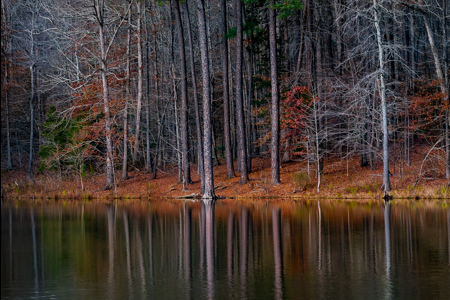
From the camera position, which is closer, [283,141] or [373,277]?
[373,277]

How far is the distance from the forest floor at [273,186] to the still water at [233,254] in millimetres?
4798

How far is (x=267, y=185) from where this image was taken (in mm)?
29469

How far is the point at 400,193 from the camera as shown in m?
25.2

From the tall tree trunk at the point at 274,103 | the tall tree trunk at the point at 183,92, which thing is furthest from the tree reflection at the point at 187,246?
the tall tree trunk at the point at 183,92

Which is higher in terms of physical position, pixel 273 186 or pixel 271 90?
pixel 271 90

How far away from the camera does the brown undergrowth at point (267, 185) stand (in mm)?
26438

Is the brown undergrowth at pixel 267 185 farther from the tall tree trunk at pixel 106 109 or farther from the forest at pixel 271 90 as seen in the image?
the tall tree trunk at pixel 106 109

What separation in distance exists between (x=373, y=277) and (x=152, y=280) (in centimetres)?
420

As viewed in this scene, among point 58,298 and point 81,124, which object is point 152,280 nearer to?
point 58,298

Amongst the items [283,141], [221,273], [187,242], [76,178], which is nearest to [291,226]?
[187,242]

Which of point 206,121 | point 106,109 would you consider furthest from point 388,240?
point 106,109

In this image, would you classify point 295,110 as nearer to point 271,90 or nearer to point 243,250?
point 271,90

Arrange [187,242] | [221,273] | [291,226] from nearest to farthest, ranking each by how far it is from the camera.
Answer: [221,273]
[187,242]
[291,226]

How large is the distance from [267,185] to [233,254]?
17120mm
